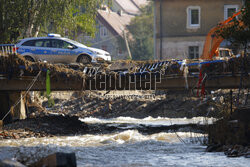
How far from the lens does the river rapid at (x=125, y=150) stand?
13.8 metres

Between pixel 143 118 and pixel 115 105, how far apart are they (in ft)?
14.7

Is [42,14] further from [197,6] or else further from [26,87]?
[197,6]

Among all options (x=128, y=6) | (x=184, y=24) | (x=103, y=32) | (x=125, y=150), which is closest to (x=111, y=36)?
(x=103, y=32)

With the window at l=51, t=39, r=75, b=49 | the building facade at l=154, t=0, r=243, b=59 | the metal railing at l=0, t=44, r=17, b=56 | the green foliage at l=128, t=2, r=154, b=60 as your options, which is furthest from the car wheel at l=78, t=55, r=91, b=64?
the green foliage at l=128, t=2, r=154, b=60

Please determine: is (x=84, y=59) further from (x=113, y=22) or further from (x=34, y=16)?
(x=113, y=22)

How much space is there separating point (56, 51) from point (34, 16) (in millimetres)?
7940

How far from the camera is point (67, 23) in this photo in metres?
32.9

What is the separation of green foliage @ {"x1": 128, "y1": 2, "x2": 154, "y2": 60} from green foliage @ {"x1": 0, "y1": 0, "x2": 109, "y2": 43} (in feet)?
97.1

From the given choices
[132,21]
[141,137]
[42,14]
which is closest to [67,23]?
[42,14]

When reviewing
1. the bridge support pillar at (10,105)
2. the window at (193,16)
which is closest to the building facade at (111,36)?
the window at (193,16)

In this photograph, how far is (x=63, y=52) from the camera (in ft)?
82.1

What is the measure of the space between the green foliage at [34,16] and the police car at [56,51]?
21.3 feet

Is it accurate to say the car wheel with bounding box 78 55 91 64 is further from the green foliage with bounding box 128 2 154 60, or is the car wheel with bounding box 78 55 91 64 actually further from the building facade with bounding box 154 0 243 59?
the green foliage with bounding box 128 2 154 60

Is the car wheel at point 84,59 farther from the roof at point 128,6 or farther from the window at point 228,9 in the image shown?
the roof at point 128,6
